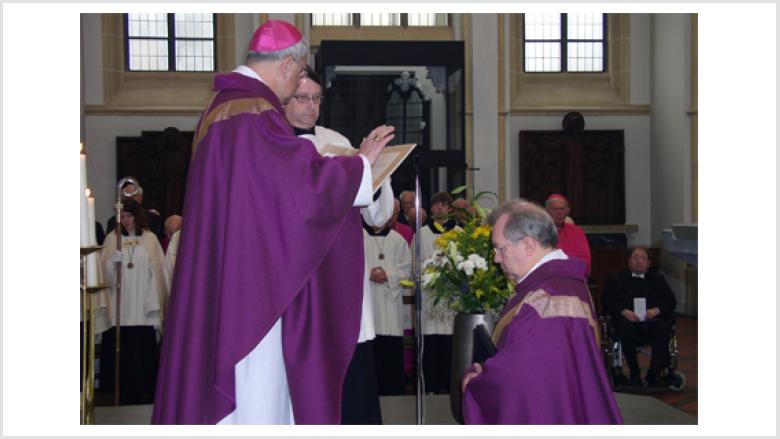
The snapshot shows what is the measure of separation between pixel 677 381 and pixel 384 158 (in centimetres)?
588

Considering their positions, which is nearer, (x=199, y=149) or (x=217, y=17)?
(x=199, y=149)

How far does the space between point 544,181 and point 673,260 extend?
2.54 meters

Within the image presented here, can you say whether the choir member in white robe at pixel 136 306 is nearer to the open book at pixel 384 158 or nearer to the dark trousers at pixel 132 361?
the dark trousers at pixel 132 361

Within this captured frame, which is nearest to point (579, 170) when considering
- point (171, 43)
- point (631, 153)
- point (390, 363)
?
point (631, 153)

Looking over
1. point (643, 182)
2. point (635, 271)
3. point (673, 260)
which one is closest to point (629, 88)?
point (643, 182)

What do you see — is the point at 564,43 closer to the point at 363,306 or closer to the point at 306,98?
the point at 306,98

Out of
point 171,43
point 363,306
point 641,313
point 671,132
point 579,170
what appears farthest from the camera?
point 579,170

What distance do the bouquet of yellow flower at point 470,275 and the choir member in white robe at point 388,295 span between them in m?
2.82

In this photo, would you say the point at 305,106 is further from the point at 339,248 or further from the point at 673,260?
the point at 673,260

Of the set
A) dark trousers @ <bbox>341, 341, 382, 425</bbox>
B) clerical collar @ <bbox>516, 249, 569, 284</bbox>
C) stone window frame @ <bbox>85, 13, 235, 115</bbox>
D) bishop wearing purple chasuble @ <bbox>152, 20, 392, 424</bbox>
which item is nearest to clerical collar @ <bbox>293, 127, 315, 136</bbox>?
bishop wearing purple chasuble @ <bbox>152, 20, 392, 424</bbox>

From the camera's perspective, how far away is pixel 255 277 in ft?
11.7

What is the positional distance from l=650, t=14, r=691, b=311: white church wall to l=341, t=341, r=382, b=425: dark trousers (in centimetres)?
1262

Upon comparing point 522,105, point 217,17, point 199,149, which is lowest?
point 199,149

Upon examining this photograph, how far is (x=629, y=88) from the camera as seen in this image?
1773 cm
